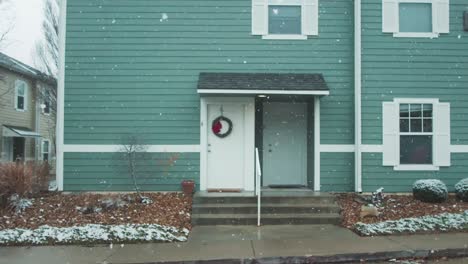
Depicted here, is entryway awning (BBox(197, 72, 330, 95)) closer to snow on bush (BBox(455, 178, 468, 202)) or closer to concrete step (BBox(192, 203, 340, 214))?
concrete step (BBox(192, 203, 340, 214))

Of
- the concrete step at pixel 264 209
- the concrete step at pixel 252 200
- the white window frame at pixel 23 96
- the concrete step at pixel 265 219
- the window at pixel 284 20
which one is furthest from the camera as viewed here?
the white window frame at pixel 23 96

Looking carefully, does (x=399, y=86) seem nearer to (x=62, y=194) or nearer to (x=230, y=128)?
(x=230, y=128)

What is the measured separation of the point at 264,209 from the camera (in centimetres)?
974

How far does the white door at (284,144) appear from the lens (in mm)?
11961

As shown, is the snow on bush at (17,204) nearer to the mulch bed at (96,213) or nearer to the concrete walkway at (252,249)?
the mulch bed at (96,213)

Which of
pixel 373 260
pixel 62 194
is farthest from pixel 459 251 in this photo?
pixel 62 194

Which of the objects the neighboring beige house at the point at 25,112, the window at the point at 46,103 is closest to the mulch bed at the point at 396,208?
the neighboring beige house at the point at 25,112

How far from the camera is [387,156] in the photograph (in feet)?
37.3

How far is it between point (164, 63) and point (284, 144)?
3.56m

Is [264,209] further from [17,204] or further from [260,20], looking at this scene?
[17,204]

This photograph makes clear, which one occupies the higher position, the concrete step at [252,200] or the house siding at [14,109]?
the house siding at [14,109]

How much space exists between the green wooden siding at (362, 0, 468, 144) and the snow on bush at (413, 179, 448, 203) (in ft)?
4.77

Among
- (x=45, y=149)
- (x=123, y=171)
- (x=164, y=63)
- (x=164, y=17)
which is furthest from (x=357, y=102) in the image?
(x=45, y=149)

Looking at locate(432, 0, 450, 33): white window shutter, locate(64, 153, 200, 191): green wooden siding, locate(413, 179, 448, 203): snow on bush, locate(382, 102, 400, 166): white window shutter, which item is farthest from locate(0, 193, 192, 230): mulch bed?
locate(432, 0, 450, 33): white window shutter
